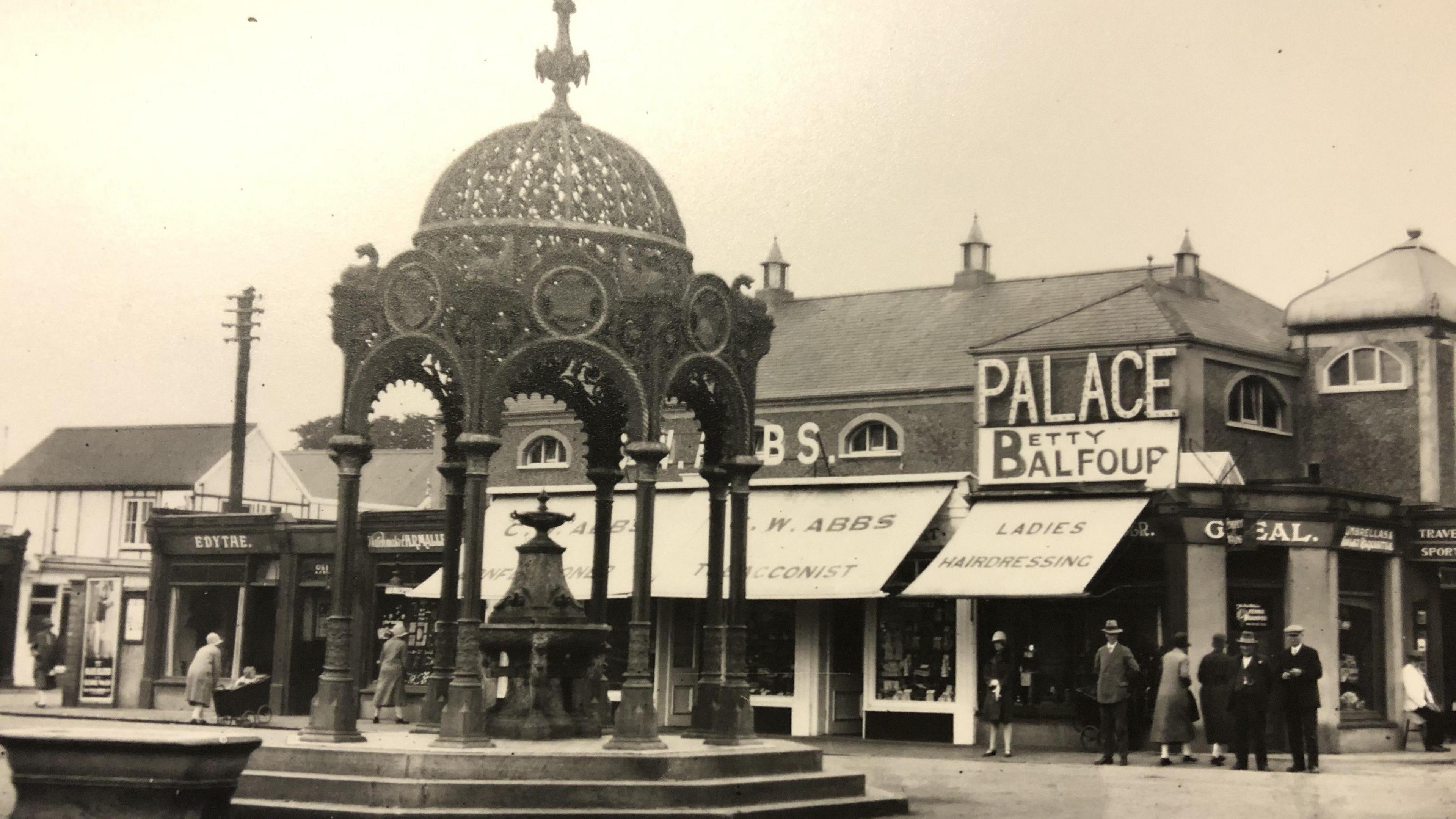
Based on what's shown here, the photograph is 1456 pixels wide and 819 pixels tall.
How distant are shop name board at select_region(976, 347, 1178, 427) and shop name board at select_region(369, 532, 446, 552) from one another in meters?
9.97

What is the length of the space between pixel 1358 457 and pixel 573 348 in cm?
1806

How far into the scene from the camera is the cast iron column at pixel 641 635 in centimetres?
1423

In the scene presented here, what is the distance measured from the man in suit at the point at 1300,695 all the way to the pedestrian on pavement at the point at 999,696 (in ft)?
13.3

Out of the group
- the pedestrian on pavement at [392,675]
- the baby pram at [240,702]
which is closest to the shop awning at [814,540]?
the pedestrian on pavement at [392,675]

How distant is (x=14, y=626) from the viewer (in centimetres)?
4906

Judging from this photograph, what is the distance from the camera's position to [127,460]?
5538cm

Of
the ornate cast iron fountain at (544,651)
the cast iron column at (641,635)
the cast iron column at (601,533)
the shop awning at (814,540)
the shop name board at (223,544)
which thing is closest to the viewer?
the cast iron column at (641,635)

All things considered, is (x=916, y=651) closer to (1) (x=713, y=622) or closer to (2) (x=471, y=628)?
(1) (x=713, y=622)

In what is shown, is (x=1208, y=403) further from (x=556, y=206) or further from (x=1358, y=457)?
(x=556, y=206)

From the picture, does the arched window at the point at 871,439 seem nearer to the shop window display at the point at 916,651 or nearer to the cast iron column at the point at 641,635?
the shop window display at the point at 916,651

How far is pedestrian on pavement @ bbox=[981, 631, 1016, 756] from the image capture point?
24.3 meters

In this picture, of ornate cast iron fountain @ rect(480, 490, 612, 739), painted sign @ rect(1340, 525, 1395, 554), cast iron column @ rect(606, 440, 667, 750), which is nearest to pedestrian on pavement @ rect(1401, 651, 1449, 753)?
painted sign @ rect(1340, 525, 1395, 554)

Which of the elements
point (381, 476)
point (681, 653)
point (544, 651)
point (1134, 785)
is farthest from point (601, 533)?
point (381, 476)

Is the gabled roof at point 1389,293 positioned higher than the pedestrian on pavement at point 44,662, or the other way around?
the gabled roof at point 1389,293
